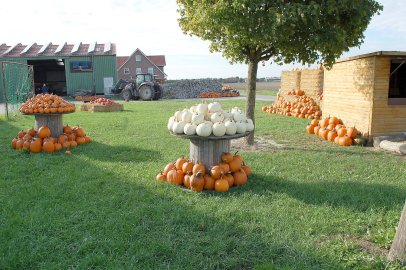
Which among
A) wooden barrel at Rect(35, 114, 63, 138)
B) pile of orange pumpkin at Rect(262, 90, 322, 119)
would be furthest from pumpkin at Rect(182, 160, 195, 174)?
pile of orange pumpkin at Rect(262, 90, 322, 119)

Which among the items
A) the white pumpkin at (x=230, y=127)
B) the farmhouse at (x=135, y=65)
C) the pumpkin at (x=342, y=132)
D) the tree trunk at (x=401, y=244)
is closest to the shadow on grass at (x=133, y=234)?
the tree trunk at (x=401, y=244)

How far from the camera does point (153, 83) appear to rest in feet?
86.6

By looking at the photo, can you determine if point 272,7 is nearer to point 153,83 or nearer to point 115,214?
point 115,214

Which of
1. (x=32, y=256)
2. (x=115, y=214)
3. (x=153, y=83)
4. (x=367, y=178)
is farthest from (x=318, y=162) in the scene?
(x=153, y=83)

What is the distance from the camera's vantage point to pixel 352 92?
28.6 feet

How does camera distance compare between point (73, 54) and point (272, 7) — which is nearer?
point (272, 7)

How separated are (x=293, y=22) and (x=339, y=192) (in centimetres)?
322

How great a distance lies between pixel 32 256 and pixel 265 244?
214 cm

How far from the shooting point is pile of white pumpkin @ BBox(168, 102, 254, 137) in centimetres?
477

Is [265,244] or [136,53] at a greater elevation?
[136,53]

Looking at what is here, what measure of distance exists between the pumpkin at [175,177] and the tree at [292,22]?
307 cm

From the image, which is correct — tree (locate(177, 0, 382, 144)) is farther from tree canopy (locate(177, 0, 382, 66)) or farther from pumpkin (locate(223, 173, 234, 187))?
pumpkin (locate(223, 173, 234, 187))

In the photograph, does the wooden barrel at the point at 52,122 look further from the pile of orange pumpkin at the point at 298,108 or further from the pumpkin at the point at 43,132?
the pile of orange pumpkin at the point at 298,108

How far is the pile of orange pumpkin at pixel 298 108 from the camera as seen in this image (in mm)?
13812
